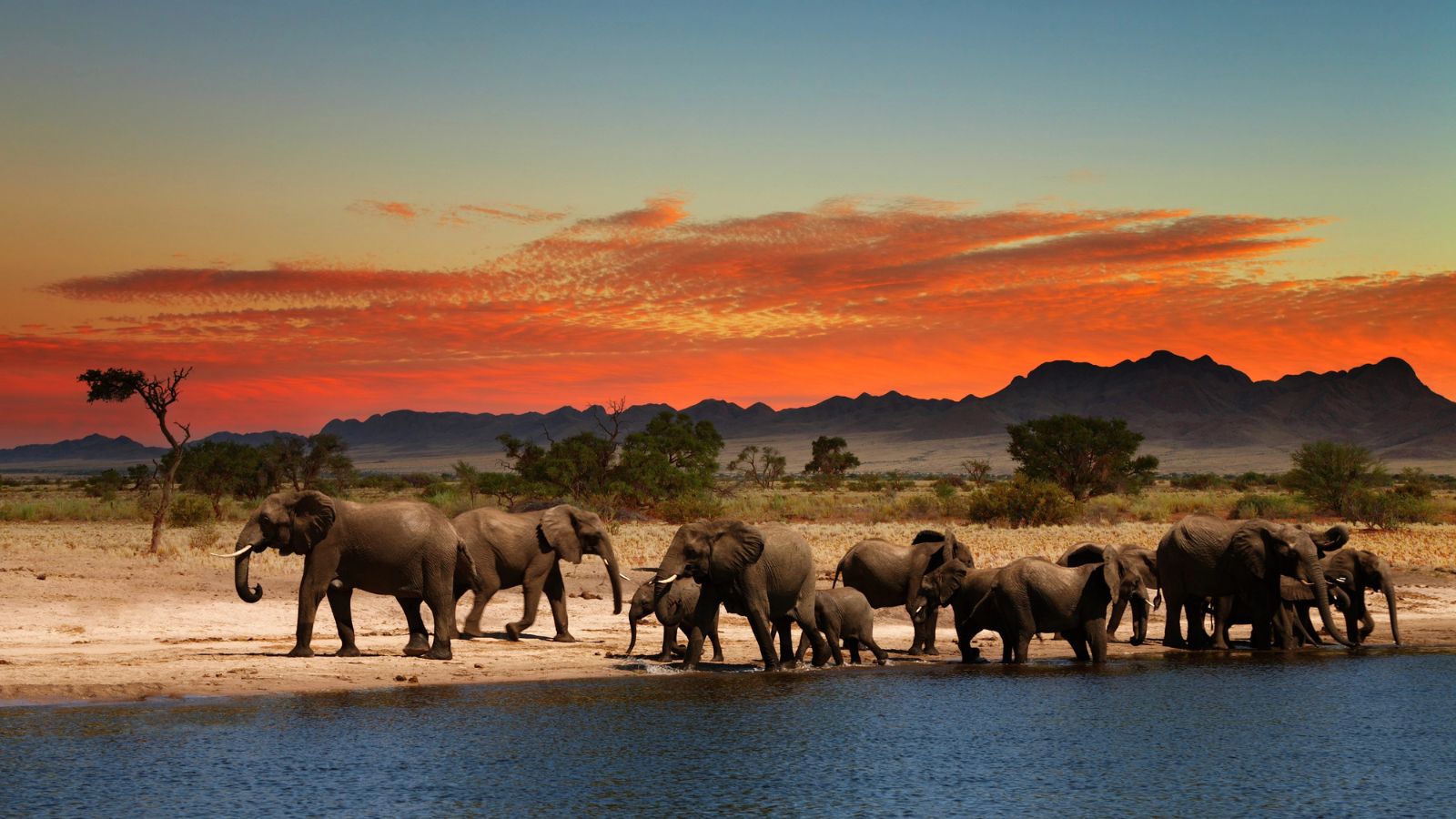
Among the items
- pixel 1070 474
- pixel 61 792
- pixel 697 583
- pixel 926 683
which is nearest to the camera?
pixel 61 792

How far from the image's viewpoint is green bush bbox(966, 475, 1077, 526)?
56688mm

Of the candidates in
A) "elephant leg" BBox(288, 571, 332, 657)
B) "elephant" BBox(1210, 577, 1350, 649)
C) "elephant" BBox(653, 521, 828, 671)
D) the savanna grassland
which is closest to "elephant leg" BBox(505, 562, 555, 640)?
the savanna grassland

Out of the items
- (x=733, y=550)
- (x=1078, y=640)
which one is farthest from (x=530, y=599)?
(x=1078, y=640)

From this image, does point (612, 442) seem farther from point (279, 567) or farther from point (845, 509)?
point (279, 567)

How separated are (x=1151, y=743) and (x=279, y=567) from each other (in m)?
22.3

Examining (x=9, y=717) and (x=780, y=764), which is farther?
(x=9, y=717)

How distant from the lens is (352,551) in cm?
2023

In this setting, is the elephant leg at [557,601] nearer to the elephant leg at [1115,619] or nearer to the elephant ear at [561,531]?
the elephant ear at [561,531]

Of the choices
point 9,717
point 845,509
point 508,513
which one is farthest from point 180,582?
point 845,509

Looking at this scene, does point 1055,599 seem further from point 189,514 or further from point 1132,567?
point 189,514

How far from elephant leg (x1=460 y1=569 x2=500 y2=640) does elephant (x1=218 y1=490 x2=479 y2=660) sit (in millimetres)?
2095

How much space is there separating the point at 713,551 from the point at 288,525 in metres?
6.18

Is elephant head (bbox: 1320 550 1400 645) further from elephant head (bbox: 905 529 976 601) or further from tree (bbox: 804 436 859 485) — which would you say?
tree (bbox: 804 436 859 485)

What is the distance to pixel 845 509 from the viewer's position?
70.6 metres
